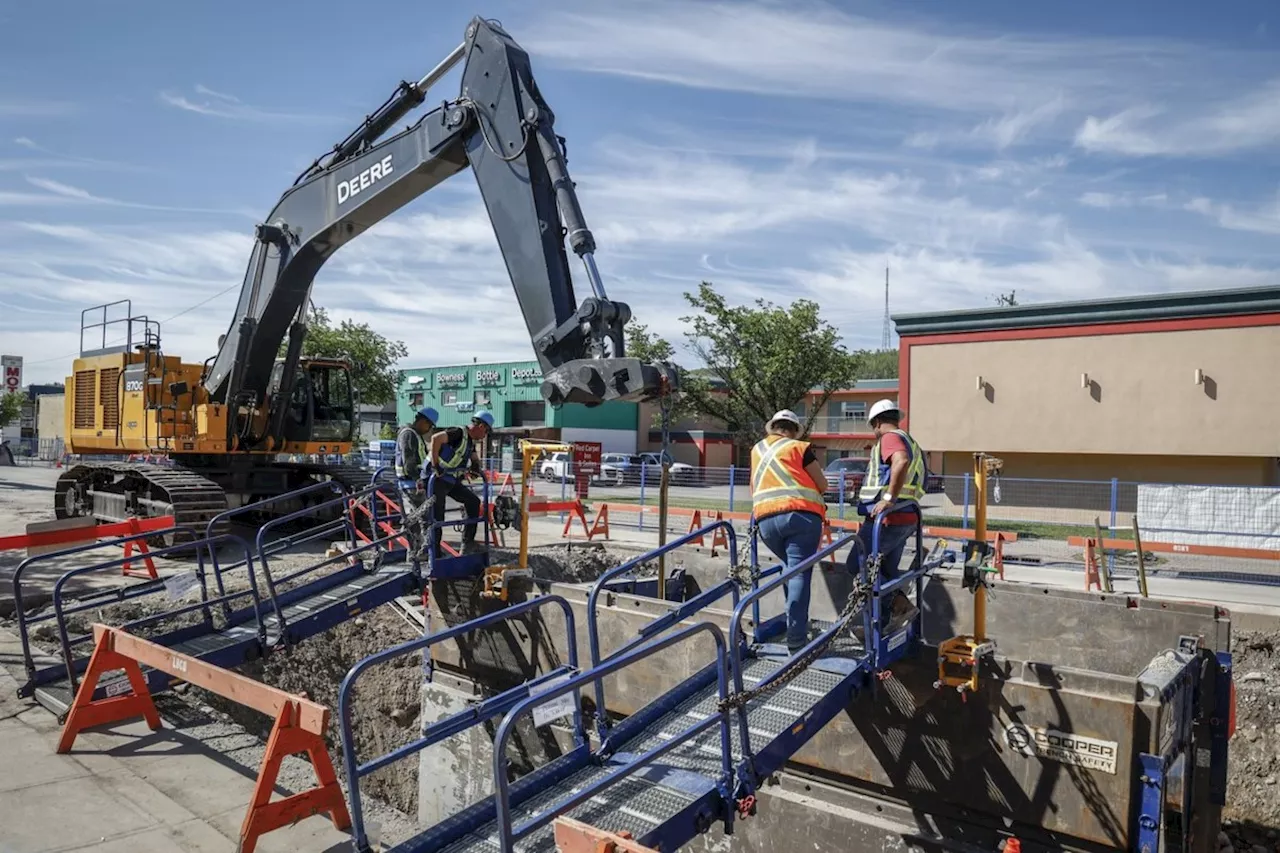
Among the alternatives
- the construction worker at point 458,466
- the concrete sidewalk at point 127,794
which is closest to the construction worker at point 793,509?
the concrete sidewalk at point 127,794

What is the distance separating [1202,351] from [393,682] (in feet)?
67.2

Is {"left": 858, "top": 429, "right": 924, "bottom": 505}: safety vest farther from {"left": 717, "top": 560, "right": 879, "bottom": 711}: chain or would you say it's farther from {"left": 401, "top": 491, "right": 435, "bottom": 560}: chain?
{"left": 401, "top": 491, "right": 435, "bottom": 560}: chain

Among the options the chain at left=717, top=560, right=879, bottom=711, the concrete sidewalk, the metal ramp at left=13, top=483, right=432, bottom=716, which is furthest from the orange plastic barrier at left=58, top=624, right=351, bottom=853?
the chain at left=717, top=560, right=879, bottom=711

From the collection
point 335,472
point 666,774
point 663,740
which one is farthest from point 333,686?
point 666,774

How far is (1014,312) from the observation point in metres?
24.8

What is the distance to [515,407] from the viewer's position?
2163 inches

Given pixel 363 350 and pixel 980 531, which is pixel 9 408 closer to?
pixel 363 350

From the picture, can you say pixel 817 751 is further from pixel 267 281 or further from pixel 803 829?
pixel 267 281

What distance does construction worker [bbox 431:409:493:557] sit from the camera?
878cm

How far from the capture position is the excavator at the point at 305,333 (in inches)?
320

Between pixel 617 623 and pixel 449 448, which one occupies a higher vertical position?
pixel 449 448

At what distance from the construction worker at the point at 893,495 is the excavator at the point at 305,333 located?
1641 millimetres

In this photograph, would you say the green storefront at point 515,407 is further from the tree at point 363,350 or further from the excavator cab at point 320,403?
the excavator cab at point 320,403

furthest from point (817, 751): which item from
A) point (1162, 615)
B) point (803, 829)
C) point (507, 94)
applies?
point (507, 94)
